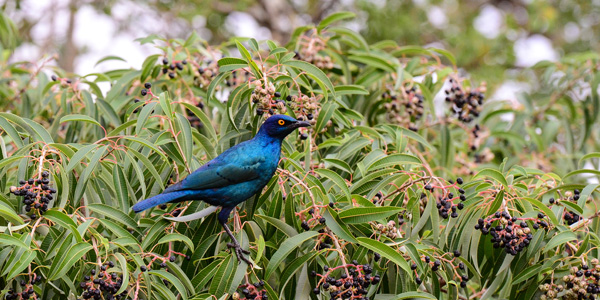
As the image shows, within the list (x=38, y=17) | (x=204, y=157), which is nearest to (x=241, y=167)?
(x=204, y=157)

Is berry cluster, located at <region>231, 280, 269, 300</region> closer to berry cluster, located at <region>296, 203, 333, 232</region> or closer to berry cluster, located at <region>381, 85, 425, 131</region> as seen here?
berry cluster, located at <region>296, 203, 333, 232</region>

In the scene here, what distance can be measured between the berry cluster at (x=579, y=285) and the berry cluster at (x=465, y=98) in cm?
163

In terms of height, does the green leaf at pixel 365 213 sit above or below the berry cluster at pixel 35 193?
above

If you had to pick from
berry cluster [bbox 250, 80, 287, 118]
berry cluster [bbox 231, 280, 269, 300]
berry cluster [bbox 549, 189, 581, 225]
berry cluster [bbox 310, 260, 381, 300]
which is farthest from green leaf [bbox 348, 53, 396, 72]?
berry cluster [bbox 231, 280, 269, 300]

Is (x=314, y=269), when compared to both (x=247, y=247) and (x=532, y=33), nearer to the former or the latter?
(x=247, y=247)

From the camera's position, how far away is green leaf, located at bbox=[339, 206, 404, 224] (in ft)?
9.17

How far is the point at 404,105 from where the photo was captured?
13.9 ft

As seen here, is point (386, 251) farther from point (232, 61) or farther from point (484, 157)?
point (484, 157)

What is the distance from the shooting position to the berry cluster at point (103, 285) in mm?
2518

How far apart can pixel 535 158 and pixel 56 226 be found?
3.81m

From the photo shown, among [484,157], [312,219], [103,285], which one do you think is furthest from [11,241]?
[484,157]

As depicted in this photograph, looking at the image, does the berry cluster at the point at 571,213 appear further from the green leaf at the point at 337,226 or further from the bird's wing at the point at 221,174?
the bird's wing at the point at 221,174

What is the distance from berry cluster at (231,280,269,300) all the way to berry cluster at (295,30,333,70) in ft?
6.37

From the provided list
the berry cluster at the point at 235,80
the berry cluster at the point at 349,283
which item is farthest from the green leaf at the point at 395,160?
the berry cluster at the point at 235,80
